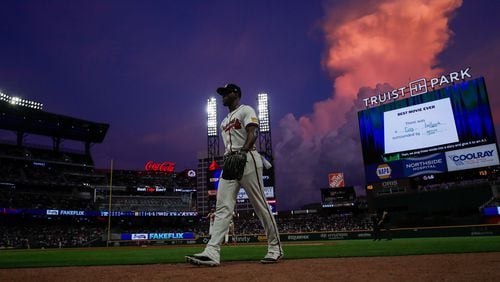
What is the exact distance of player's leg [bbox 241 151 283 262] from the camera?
454cm

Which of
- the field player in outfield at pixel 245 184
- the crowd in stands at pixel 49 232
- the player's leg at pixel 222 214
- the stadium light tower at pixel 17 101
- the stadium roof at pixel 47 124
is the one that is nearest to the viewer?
the player's leg at pixel 222 214

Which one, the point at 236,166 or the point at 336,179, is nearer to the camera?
the point at 236,166

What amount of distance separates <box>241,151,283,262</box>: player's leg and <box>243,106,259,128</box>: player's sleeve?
0.39 meters

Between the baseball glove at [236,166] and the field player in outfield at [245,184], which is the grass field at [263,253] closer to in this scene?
the field player in outfield at [245,184]

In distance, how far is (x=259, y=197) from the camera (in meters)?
4.62

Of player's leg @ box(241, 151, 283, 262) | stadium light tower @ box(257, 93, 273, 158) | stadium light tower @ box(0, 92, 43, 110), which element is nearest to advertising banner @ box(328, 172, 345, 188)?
stadium light tower @ box(257, 93, 273, 158)

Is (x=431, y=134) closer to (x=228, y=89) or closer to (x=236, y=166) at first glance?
(x=228, y=89)

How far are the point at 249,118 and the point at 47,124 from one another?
44.3 m

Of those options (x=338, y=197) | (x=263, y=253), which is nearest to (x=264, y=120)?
(x=338, y=197)

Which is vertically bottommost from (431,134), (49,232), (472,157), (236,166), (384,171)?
(49,232)

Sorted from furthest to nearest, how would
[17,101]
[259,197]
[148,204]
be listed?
[148,204]
[17,101]
[259,197]

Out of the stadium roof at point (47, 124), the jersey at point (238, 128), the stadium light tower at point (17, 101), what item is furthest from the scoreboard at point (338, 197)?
the jersey at point (238, 128)

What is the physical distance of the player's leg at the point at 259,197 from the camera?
4.54 meters

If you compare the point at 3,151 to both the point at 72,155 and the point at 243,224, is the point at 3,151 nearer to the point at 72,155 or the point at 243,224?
the point at 72,155
